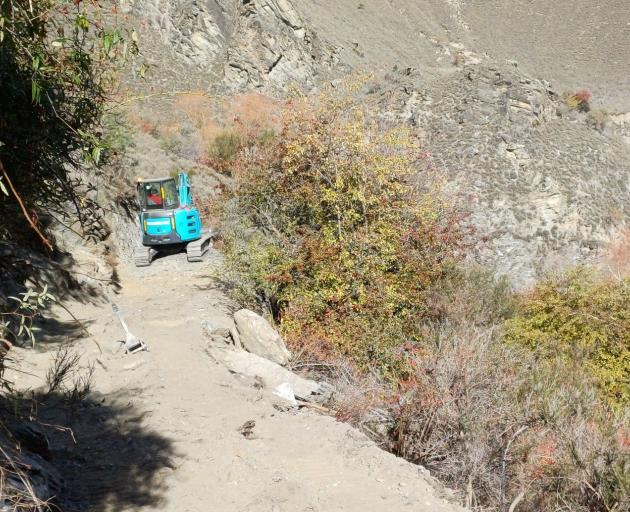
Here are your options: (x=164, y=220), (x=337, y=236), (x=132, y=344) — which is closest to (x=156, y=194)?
(x=164, y=220)

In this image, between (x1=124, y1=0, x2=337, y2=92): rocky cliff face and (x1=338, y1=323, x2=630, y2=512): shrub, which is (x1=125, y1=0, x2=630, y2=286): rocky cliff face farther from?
(x1=338, y1=323, x2=630, y2=512): shrub

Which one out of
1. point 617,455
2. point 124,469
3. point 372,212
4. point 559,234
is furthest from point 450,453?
point 559,234

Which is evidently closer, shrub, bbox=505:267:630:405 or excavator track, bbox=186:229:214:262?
shrub, bbox=505:267:630:405

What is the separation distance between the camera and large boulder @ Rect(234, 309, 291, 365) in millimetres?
10002

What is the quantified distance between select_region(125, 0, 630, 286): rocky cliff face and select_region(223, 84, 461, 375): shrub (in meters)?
8.05

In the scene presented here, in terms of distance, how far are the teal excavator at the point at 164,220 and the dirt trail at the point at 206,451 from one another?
6795 millimetres

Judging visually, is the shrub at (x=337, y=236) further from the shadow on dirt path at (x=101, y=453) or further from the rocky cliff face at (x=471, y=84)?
the rocky cliff face at (x=471, y=84)

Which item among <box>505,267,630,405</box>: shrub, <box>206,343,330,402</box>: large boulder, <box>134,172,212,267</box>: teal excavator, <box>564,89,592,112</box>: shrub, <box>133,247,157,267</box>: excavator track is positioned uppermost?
<box>564,89,592,112</box>: shrub

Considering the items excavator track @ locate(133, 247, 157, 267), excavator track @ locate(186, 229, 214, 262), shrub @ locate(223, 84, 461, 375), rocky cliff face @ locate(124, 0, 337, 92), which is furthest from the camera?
rocky cliff face @ locate(124, 0, 337, 92)

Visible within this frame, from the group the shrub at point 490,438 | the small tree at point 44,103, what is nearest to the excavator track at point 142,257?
the shrub at point 490,438

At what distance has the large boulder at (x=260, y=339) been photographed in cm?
1000

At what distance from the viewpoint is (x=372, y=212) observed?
12859 mm

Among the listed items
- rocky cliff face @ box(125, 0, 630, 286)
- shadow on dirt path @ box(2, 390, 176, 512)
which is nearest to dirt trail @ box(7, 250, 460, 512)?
shadow on dirt path @ box(2, 390, 176, 512)

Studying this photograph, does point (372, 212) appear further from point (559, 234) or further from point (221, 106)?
point (221, 106)
